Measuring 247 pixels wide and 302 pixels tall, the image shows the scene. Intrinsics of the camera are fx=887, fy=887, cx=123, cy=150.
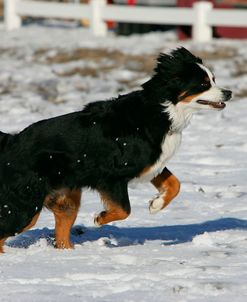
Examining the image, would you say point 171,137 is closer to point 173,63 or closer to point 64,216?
point 173,63

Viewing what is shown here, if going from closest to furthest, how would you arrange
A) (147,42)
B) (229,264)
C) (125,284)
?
(125,284)
(229,264)
(147,42)

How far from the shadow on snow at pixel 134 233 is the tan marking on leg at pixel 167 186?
0.33 m

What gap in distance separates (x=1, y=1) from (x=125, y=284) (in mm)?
27206

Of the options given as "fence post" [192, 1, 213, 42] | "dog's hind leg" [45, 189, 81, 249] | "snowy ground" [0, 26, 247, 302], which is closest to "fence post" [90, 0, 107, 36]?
"fence post" [192, 1, 213, 42]

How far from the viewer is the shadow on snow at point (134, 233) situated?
21.2ft

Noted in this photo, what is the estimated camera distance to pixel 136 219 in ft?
23.8

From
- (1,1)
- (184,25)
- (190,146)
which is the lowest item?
(1,1)

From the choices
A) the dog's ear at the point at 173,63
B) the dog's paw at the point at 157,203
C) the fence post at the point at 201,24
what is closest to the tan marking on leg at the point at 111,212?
the dog's paw at the point at 157,203

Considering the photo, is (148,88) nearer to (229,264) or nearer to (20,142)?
(20,142)

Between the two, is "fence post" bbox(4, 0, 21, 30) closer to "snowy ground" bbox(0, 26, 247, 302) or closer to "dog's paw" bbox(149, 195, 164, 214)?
"snowy ground" bbox(0, 26, 247, 302)

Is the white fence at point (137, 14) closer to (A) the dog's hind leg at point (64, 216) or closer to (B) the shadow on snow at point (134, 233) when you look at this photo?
(B) the shadow on snow at point (134, 233)

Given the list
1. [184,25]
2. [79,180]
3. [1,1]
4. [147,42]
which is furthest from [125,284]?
[1,1]

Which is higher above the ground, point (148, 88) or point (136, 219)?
point (148, 88)

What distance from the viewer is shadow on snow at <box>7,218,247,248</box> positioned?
254 inches
